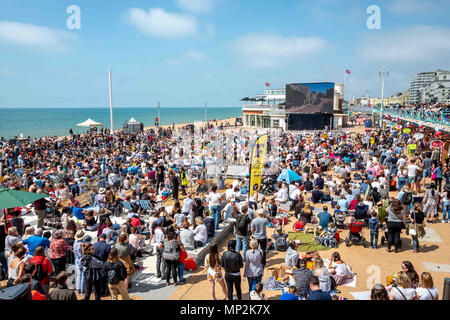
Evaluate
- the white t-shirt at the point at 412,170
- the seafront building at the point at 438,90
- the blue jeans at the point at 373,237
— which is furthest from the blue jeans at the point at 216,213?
the seafront building at the point at 438,90

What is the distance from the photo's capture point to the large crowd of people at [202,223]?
17.6ft

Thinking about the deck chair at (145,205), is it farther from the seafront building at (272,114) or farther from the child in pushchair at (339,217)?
the seafront building at (272,114)

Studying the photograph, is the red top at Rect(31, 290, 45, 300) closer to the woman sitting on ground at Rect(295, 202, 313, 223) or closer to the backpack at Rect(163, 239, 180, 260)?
the backpack at Rect(163, 239, 180, 260)

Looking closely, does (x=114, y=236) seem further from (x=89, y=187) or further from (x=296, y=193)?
(x=89, y=187)

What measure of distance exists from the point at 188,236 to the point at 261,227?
182 centimetres

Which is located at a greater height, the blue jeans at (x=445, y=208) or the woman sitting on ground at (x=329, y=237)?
the blue jeans at (x=445, y=208)

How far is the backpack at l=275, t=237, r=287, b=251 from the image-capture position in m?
8.49

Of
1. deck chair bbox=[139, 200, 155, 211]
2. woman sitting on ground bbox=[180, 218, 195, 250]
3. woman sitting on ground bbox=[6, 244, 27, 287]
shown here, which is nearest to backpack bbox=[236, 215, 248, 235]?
woman sitting on ground bbox=[180, 218, 195, 250]

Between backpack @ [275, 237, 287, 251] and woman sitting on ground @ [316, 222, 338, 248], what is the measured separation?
1.19 metres

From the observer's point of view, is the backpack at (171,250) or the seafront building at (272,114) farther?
the seafront building at (272,114)

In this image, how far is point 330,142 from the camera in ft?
89.3

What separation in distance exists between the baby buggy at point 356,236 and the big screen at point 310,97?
116ft
